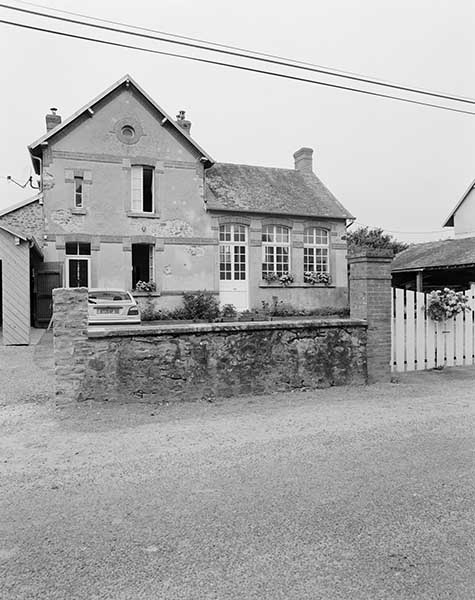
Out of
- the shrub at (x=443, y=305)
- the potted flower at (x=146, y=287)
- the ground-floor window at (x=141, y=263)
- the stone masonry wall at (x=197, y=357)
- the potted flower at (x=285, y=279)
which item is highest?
the ground-floor window at (x=141, y=263)

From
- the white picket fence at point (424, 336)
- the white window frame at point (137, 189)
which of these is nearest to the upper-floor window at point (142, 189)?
the white window frame at point (137, 189)

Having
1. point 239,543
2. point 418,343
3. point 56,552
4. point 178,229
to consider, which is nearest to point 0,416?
→ point 56,552

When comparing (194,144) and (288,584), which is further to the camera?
(194,144)

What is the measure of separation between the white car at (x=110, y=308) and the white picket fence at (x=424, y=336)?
8099mm

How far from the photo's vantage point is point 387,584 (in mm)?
2621

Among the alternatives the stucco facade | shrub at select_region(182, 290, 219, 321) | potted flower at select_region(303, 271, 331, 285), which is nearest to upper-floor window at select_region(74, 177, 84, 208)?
the stucco facade

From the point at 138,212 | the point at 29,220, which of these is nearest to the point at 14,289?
the point at 29,220

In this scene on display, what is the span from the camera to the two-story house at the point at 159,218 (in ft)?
59.4

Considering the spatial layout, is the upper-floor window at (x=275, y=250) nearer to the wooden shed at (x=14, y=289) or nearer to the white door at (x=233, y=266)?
the white door at (x=233, y=266)

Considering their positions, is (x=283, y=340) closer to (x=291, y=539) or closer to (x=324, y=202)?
(x=291, y=539)

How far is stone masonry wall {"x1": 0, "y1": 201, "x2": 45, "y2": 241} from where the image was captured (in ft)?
57.8

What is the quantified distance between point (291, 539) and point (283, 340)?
4369 millimetres

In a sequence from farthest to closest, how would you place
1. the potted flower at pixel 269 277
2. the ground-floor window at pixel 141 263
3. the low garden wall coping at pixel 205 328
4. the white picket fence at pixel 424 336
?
1. the potted flower at pixel 269 277
2. the ground-floor window at pixel 141 263
3. the white picket fence at pixel 424 336
4. the low garden wall coping at pixel 205 328

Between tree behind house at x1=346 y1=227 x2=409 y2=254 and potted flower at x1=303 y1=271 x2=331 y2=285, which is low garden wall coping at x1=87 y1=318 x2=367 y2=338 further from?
tree behind house at x1=346 y1=227 x2=409 y2=254
